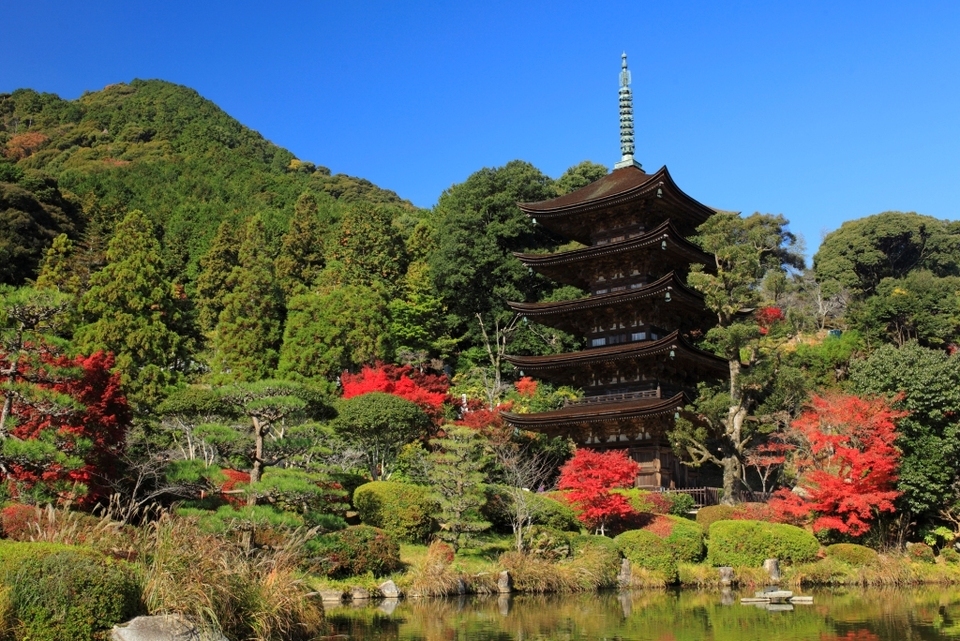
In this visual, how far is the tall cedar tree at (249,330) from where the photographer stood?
1483 inches

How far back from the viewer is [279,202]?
66.6m

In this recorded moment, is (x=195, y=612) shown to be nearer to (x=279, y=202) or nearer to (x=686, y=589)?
(x=686, y=589)

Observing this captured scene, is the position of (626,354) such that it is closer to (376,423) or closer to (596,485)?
(596,485)

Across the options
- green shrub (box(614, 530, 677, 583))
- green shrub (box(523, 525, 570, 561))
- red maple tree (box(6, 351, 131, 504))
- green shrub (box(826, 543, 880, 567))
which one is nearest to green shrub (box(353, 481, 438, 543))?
green shrub (box(523, 525, 570, 561))

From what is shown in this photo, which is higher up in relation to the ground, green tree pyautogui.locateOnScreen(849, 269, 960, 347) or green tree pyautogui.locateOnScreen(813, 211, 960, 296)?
green tree pyautogui.locateOnScreen(813, 211, 960, 296)

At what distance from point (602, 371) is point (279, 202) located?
43229 millimetres

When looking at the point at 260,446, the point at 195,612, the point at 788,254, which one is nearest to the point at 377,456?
the point at 260,446

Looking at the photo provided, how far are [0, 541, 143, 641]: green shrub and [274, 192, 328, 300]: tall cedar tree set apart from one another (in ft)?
121

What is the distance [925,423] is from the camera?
2286 cm

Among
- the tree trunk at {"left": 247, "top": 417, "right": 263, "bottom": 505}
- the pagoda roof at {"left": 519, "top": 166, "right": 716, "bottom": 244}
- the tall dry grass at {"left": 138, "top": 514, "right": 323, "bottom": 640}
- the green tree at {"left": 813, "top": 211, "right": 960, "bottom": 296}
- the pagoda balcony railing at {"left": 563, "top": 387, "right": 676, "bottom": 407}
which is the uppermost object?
the green tree at {"left": 813, "top": 211, "right": 960, "bottom": 296}

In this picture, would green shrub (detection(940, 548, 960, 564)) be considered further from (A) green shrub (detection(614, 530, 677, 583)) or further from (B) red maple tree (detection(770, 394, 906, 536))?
(A) green shrub (detection(614, 530, 677, 583))

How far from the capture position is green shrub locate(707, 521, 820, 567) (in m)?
22.0

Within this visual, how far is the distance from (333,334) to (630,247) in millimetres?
14687

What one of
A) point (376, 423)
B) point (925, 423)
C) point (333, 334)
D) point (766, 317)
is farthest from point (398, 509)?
point (766, 317)
